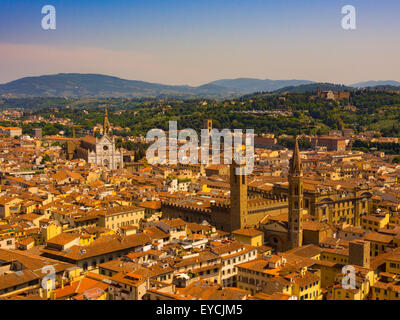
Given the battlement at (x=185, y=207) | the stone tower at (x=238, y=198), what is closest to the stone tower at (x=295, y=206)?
the stone tower at (x=238, y=198)

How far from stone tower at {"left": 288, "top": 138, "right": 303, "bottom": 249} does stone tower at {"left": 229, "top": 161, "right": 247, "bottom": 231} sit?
104 inches

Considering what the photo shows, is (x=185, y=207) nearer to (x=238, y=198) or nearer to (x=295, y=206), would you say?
(x=238, y=198)

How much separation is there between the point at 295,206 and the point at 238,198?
3162mm

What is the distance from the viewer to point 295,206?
24.9 metres

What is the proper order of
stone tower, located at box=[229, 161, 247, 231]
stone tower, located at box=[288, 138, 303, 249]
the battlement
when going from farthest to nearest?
the battlement < stone tower, located at box=[229, 161, 247, 231] < stone tower, located at box=[288, 138, 303, 249]

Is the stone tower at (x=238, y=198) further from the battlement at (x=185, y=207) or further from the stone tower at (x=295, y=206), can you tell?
the stone tower at (x=295, y=206)

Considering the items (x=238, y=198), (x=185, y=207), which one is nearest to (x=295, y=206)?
(x=238, y=198)

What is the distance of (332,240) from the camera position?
23344mm

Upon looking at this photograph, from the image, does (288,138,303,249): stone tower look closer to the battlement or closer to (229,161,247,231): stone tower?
(229,161,247,231): stone tower

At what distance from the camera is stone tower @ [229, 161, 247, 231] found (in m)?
26.2

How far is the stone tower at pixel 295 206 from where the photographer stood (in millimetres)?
24516

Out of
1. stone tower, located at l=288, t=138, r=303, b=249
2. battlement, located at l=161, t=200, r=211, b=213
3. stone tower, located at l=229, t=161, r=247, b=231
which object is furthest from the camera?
battlement, located at l=161, t=200, r=211, b=213

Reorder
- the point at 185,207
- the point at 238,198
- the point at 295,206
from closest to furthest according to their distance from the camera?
the point at 295,206
the point at 238,198
the point at 185,207

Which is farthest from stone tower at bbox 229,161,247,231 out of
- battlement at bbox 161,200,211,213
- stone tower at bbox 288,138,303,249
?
stone tower at bbox 288,138,303,249
